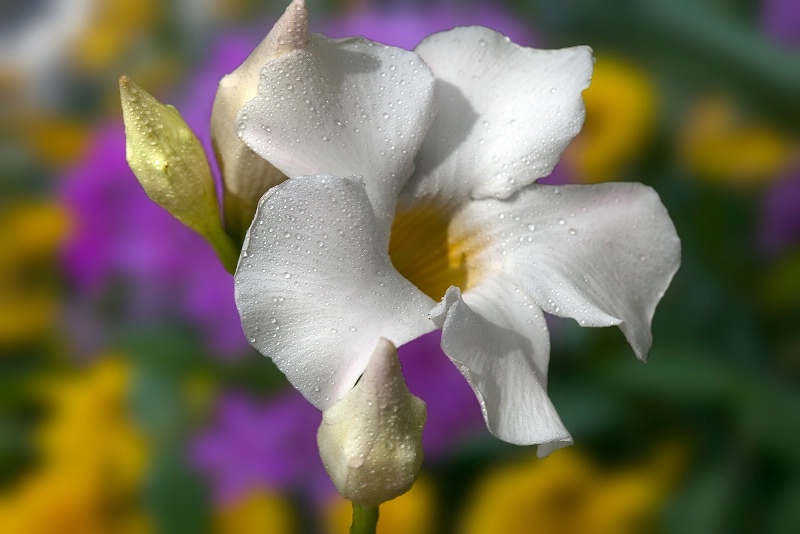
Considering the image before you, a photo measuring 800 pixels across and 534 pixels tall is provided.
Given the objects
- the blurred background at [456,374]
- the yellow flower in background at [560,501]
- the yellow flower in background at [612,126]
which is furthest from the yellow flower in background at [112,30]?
the yellow flower in background at [560,501]

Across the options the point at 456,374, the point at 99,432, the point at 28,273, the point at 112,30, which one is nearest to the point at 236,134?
the point at 456,374

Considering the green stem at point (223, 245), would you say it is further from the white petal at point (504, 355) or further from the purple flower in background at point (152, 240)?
the purple flower in background at point (152, 240)

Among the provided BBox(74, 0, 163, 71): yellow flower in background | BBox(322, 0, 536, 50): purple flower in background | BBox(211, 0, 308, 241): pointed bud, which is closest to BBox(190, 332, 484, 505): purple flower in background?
BBox(322, 0, 536, 50): purple flower in background

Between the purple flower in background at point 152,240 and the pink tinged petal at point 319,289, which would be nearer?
the pink tinged petal at point 319,289

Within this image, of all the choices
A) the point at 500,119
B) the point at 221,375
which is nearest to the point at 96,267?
the point at 221,375

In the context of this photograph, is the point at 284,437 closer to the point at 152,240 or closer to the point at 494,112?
the point at 152,240

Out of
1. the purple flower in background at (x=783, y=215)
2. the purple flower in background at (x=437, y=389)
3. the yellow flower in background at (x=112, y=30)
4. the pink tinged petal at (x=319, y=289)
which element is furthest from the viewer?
the yellow flower in background at (x=112, y=30)
